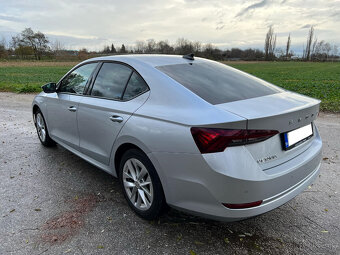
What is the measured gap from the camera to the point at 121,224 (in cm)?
268

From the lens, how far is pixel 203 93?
7.83 feet

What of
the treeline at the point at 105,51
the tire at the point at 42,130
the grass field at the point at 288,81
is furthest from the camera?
the treeline at the point at 105,51

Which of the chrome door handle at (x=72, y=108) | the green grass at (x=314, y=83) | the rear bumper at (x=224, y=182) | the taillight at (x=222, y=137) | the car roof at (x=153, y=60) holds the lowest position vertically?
the green grass at (x=314, y=83)

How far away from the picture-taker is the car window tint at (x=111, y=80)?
2.97 meters

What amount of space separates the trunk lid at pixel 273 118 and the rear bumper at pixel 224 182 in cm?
7

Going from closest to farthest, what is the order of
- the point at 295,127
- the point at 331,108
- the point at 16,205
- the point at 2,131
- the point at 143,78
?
the point at 295,127 → the point at 143,78 → the point at 16,205 → the point at 2,131 → the point at 331,108

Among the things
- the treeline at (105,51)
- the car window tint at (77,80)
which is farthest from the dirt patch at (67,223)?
the treeline at (105,51)

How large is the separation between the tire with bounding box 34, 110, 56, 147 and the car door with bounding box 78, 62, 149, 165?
159 centimetres

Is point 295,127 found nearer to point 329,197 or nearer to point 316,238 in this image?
point 316,238

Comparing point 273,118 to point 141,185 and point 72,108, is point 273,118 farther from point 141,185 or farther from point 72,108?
point 72,108

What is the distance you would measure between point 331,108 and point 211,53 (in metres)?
73.2

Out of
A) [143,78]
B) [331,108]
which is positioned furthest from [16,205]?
[331,108]

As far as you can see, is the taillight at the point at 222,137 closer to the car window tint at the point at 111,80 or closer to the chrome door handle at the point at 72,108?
the car window tint at the point at 111,80

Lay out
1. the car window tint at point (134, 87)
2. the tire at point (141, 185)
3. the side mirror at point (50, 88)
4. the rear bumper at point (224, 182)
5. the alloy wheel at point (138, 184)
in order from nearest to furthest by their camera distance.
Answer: the rear bumper at point (224, 182)
the tire at point (141, 185)
the alloy wheel at point (138, 184)
the car window tint at point (134, 87)
the side mirror at point (50, 88)
